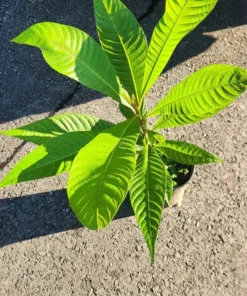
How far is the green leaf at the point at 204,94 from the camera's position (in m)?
1.28

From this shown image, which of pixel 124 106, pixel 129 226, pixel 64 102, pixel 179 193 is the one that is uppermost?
pixel 124 106

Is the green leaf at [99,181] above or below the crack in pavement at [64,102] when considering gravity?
above

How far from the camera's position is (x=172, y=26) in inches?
53.2

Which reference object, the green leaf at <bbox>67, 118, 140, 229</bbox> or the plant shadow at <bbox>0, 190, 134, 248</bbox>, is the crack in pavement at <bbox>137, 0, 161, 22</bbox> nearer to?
the plant shadow at <bbox>0, 190, 134, 248</bbox>

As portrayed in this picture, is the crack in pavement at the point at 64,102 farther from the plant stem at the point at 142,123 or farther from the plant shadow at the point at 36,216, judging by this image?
the plant stem at the point at 142,123

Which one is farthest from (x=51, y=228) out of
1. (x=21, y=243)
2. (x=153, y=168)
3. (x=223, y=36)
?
(x=223, y=36)

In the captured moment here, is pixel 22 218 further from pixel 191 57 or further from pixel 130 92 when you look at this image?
pixel 191 57

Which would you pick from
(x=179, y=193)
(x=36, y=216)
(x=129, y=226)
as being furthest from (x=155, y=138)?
(x=36, y=216)

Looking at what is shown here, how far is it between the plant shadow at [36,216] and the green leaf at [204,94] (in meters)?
0.91

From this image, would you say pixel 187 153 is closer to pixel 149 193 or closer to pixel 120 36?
pixel 149 193

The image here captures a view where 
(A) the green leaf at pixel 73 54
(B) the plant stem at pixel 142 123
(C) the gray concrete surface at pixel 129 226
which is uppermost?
(A) the green leaf at pixel 73 54

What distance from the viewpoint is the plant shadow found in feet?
7.59

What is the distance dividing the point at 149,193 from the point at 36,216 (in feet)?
3.65

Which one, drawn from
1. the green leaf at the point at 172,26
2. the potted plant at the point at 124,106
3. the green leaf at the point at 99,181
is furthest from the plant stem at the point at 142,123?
the green leaf at the point at 99,181
